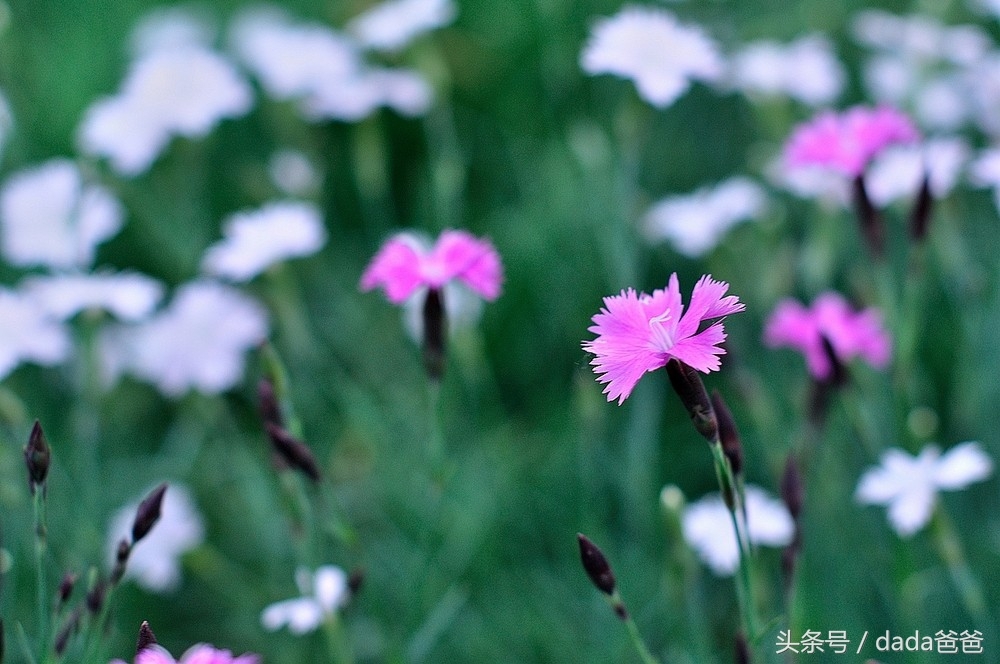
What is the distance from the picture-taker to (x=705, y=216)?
4.91 ft

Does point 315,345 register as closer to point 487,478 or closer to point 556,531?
point 487,478

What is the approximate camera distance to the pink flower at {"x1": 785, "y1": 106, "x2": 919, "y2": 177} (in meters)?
1.01

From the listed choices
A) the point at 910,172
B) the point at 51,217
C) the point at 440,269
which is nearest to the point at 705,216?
the point at 910,172

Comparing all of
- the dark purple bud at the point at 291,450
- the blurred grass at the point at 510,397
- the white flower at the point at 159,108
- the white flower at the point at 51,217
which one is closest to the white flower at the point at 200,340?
the blurred grass at the point at 510,397

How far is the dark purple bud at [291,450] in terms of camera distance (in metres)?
0.89

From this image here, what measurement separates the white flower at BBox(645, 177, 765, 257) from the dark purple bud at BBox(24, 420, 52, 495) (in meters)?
0.97

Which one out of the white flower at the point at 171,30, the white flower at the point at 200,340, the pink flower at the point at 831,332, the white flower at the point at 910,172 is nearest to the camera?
the pink flower at the point at 831,332

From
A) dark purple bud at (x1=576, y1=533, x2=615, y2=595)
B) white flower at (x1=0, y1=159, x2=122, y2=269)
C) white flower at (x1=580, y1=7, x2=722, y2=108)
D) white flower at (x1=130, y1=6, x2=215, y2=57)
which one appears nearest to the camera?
dark purple bud at (x1=576, y1=533, x2=615, y2=595)

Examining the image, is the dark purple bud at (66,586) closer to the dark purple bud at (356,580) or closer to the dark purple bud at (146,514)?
the dark purple bud at (146,514)

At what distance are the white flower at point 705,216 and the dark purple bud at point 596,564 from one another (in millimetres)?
804

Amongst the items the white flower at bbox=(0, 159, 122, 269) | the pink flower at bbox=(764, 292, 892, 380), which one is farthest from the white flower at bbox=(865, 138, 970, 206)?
the white flower at bbox=(0, 159, 122, 269)

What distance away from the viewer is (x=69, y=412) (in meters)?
1.72

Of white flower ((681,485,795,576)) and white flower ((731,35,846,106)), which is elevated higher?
white flower ((731,35,846,106))

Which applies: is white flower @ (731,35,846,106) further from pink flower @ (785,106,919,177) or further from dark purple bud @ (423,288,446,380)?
dark purple bud @ (423,288,446,380)
